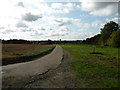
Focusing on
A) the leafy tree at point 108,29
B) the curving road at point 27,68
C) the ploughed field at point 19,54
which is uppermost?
the leafy tree at point 108,29

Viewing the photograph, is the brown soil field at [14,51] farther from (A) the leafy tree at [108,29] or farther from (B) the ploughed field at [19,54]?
(A) the leafy tree at [108,29]

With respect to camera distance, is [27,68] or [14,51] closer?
[27,68]

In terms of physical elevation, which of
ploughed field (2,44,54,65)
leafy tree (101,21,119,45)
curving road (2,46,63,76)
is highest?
leafy tree (101,21,119,45)

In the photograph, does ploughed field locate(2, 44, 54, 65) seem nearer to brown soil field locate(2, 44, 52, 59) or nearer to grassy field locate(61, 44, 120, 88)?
brown soil field locate(2, 44, 52, 59)

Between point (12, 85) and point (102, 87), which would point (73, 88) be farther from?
point (12, 85)

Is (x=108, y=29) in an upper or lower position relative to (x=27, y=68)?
upper

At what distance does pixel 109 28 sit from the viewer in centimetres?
7181

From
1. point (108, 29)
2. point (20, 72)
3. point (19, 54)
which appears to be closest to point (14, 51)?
point (19, 54)

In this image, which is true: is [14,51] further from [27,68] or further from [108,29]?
[108,29]

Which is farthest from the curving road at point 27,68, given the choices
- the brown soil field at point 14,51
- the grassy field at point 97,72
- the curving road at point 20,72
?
the brown soil field at point 14,51

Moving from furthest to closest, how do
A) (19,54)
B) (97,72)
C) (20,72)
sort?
(19,54), (97,72), (20,72)

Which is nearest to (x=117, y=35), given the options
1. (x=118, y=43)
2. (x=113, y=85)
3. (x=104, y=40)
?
(x=118, y=43)

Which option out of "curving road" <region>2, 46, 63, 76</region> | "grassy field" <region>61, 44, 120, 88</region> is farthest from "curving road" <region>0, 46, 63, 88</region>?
"grassy field" <region>61, 44, 120, 88</region>

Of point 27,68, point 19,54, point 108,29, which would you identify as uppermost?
point 108,29
